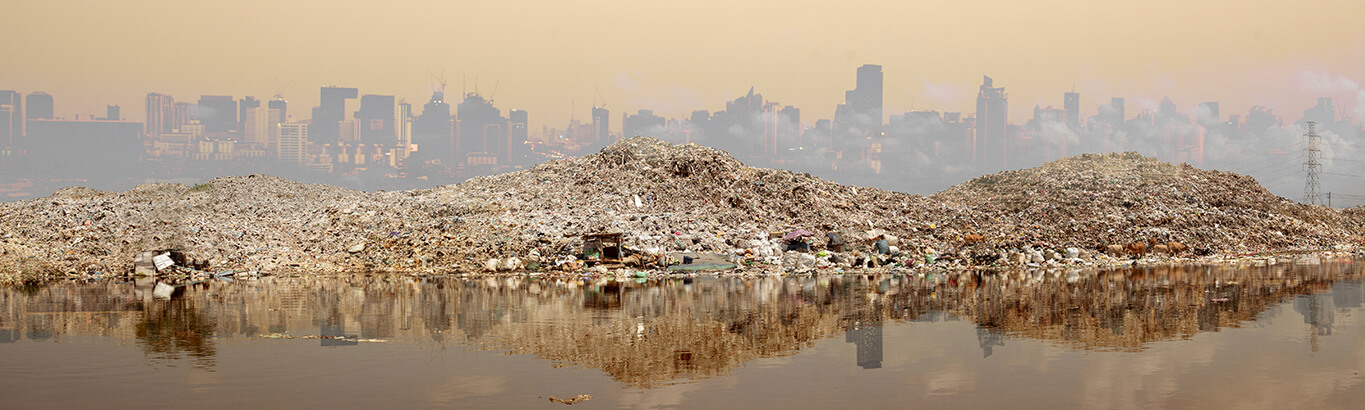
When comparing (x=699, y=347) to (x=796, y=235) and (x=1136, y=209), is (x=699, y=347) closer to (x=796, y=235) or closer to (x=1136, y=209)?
(x=796, y=235)

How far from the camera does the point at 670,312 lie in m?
13.1

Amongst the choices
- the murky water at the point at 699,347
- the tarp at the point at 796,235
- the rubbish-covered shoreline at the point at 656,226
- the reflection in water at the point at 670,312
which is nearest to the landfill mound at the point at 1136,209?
the rubbish-covered shoreline at the point at 656,226

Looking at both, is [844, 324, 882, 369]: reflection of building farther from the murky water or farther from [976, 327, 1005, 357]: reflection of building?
[976, 327, 1005, 357]: reflection of building

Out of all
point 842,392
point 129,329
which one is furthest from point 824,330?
point 129,329

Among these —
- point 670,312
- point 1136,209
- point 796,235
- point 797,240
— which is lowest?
point 670,312

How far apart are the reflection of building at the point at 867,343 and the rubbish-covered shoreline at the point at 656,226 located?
34.6 ft

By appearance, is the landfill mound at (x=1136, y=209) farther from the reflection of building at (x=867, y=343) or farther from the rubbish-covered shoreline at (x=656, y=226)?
the reflection of building at (x=867, y=343)

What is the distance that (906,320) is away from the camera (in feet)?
39.3

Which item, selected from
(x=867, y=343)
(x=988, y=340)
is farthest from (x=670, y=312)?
(x=988, y=340)

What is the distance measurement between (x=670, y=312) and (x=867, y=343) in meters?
4.10

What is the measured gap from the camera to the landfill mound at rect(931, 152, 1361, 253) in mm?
27688

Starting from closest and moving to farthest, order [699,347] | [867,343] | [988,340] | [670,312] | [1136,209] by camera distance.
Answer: [699,347]
[867,343]
[988,340]
[670,312]
[1136,209]

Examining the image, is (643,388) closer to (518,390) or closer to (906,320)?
(518,390)

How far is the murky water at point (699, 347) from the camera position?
711 centimetres
